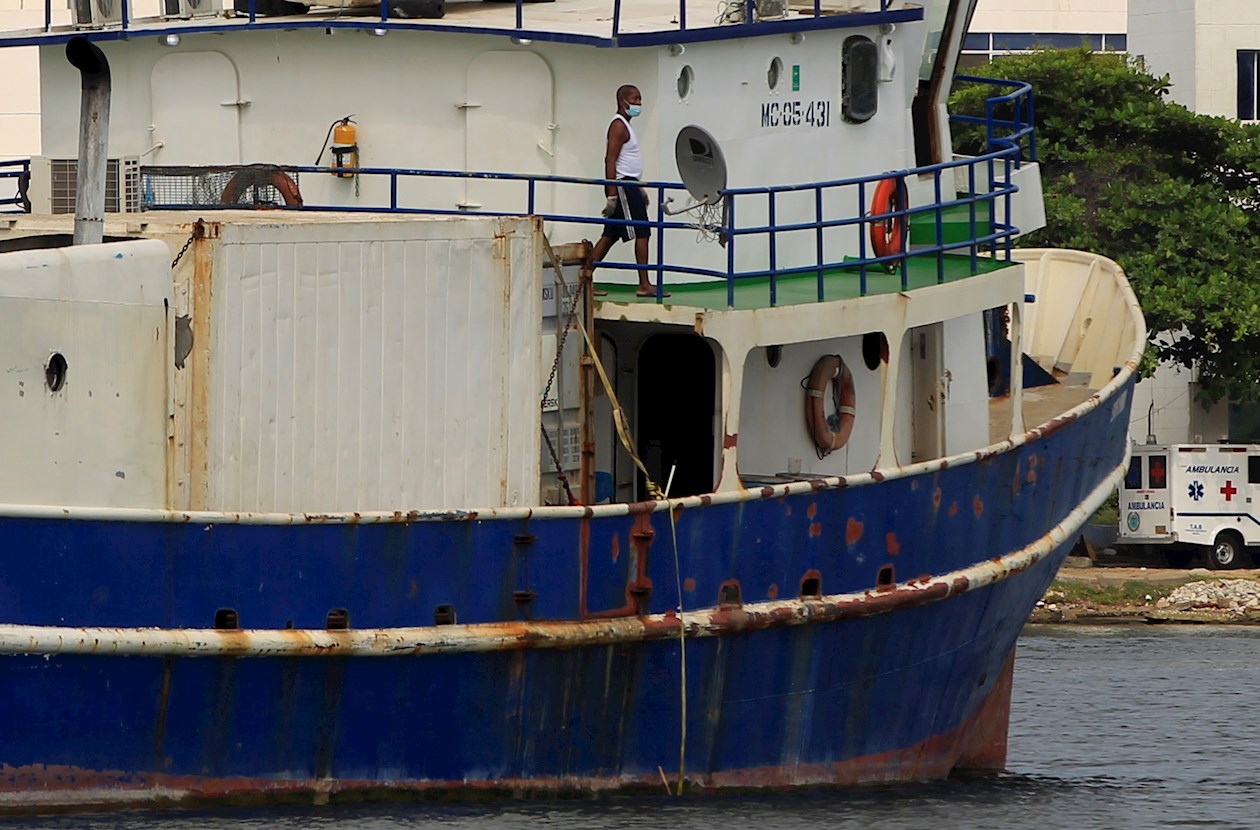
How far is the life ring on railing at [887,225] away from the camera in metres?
15.4

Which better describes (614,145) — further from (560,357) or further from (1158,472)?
(1158,472)

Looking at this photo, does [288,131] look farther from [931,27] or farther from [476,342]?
[931,27]

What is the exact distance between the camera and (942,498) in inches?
581

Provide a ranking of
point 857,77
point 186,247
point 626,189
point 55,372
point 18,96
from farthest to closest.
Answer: point 18,96, point 857,77, point 626,189, point 186,247, point 55,372

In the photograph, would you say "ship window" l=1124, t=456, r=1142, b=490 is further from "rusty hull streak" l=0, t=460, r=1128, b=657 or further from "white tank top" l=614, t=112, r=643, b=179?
"white tank top" l=614, t=112, r=643, b=179

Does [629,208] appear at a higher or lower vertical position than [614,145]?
lower

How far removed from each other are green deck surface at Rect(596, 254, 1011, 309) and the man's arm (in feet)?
2.30

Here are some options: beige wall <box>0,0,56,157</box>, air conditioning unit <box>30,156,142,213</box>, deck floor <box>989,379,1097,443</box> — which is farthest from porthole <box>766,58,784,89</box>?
beige wall <box>0,0,56,157</box>

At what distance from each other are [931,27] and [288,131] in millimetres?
4885

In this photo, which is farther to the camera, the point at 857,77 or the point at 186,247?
the point at 857,77

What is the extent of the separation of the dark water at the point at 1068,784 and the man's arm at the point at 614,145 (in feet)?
12.2

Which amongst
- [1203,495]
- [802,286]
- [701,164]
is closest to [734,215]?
[802,286]

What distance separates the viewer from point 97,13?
52.4ft

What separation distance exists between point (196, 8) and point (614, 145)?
3801 mm
